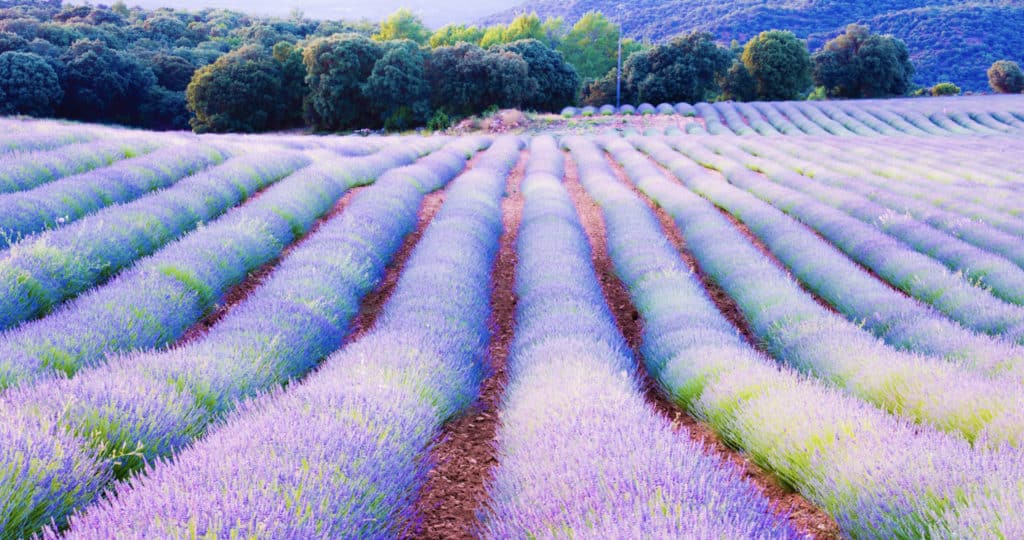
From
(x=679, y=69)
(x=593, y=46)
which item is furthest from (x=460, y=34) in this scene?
(x=679, y=69)

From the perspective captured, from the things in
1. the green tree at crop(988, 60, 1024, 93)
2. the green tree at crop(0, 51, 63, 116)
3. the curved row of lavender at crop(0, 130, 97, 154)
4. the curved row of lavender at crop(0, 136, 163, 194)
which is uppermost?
the green tree at crop(0, 51, 63, 116)

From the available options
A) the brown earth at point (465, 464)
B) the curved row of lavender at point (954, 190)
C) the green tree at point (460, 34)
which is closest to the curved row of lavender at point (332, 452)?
the brown earth at point (465, 464)

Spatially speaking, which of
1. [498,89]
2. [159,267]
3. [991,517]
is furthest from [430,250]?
[498,89]

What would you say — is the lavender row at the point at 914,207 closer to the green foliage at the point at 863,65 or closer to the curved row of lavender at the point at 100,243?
the curved row of lavender at the point at 100,243

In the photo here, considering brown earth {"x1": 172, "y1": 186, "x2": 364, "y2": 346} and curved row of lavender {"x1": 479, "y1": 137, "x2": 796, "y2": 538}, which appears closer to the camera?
curved row of lavender {"x1": 479, "y1": 137, "x2": 796, "y2": 538}

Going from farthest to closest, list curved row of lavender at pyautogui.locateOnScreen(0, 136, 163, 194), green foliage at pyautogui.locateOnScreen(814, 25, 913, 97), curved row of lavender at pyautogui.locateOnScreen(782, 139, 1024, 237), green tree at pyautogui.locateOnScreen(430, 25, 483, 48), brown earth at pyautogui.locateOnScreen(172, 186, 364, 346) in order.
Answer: green tree at pyautogui.locateOnScreen(430, 25, 483, 48) < green foliage at pyautogui.locateOnScreen(814, 25, 913, 97) < curved row of lavender at pyautogui.locateOnScreen(782, 139, 1024, 237) < curved row of lavender at pyautogui.locateOnScreen(0, 136, 163, 194) < brown earth at pyautogui.locateOnScreen(172, 186, 364, 346)

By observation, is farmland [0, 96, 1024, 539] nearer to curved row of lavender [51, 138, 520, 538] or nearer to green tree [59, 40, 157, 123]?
curved row of lavender [51, 138, 520, 538]

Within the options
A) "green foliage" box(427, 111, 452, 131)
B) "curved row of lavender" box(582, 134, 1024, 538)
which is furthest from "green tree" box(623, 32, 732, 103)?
"curved row of lavender" box(582, 134, 1024, 538)
